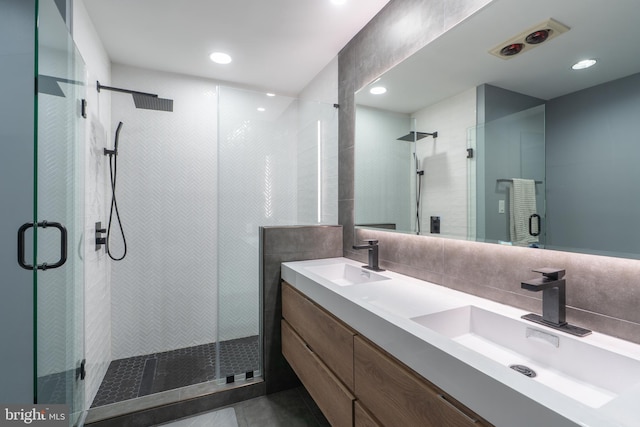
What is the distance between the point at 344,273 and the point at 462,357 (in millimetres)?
1329

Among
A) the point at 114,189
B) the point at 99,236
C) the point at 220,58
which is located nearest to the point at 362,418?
the point at 99,236

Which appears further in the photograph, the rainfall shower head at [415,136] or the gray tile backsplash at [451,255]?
the rainfall shower head at [415,136]

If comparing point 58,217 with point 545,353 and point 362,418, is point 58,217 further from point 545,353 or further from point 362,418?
point 545,353

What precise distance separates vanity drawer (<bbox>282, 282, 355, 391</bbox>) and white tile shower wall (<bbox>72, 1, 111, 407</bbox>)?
1332 mm

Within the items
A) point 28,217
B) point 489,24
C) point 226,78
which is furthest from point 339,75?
point 28,217

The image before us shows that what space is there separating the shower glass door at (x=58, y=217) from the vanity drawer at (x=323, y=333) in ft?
3.61

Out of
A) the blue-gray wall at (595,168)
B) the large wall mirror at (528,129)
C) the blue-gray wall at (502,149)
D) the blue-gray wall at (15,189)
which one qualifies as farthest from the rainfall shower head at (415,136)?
the blue-gray wall at (15,189)

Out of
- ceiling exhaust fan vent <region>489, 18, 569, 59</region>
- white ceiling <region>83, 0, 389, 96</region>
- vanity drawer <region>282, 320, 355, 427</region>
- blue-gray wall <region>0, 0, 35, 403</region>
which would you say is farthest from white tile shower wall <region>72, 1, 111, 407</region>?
ceiling exhaust fan vent <region>489, 18, 569, 59</region>

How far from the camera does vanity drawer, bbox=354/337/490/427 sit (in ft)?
2.51

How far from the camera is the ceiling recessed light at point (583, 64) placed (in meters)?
0.94

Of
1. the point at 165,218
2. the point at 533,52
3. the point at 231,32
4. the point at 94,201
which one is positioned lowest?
the point at 165,218

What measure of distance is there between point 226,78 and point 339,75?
1173 mm

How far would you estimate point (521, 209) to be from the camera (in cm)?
114

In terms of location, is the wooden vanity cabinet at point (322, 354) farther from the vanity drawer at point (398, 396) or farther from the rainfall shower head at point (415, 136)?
the rainfall shower head at point (415, 136)
